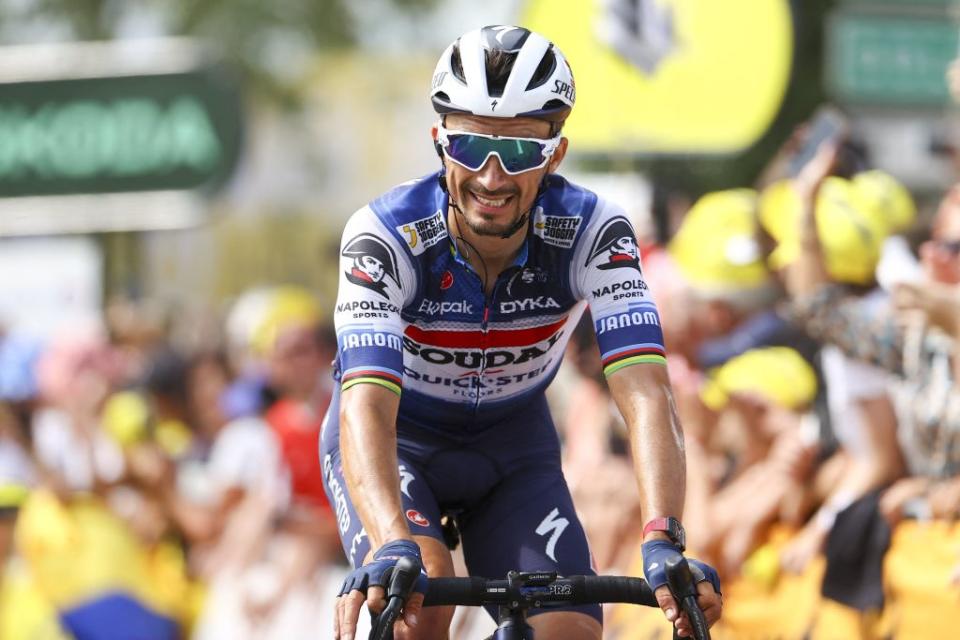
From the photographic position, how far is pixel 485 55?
4.73m

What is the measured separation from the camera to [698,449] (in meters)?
8.03

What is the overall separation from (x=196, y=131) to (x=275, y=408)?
781 centimetres

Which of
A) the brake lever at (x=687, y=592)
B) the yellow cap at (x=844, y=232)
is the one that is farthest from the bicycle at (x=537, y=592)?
the yellow cap at (x=844, y=232)

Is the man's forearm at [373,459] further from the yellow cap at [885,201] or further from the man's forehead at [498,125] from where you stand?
the yellow cap at [885,201]

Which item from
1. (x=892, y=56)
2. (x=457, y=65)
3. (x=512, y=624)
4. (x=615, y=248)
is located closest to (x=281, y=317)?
(x=892, y=56)

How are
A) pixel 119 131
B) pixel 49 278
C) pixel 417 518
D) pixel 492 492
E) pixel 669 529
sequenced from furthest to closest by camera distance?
pixel 49 278, pixel 119 131, pixel 492 492, pixel 417 518, pixel 669 529

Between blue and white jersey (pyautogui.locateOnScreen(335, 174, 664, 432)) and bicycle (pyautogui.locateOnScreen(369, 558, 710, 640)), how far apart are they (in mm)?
734

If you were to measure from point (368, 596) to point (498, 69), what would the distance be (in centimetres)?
158

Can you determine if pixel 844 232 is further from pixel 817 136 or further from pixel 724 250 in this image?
pixel 724 250

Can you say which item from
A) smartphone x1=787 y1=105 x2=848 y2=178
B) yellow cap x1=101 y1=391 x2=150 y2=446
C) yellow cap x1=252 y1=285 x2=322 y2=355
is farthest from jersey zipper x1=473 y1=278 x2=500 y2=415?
yellow cap x1=101 y1=391 x2=150 y2=446

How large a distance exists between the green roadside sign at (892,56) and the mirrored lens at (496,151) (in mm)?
7915

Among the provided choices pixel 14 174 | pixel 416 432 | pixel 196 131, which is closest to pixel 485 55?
pixel 416 432

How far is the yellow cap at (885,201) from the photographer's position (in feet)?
24.9

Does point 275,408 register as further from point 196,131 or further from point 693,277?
point 196,131
